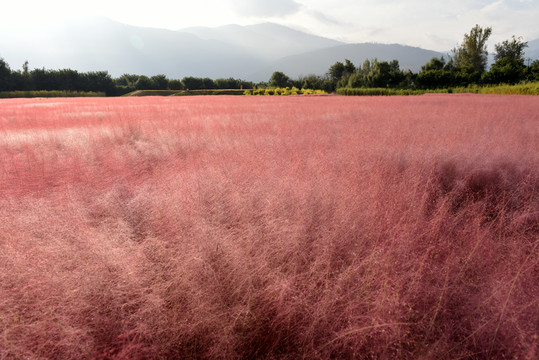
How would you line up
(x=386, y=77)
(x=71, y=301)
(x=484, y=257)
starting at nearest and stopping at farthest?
(x=71, y=301) < (x=484, y=257) < (x=386, y=77)

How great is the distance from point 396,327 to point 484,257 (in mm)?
1226

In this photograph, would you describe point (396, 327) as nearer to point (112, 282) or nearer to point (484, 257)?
point (484, 257)

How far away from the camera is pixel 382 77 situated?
1618 inches

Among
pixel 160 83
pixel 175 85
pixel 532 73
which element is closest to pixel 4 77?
pixel 160 83

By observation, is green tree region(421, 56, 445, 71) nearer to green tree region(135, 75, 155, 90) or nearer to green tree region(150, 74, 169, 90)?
green tree region(150, 74, 169, 90)

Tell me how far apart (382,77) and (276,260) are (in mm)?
46373

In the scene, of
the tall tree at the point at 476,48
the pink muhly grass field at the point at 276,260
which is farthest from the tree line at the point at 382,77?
the pink muhly grass field at the point at 276,260

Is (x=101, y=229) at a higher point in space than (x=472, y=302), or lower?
higher

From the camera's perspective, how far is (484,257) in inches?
78.6

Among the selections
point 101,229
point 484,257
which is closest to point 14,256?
point 101,229

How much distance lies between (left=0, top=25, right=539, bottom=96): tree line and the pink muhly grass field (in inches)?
1562

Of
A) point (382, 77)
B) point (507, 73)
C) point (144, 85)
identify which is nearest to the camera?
point (507, 73)

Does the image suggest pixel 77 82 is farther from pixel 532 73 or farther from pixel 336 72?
pixel 532 73

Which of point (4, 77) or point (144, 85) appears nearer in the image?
point (4, 77)
